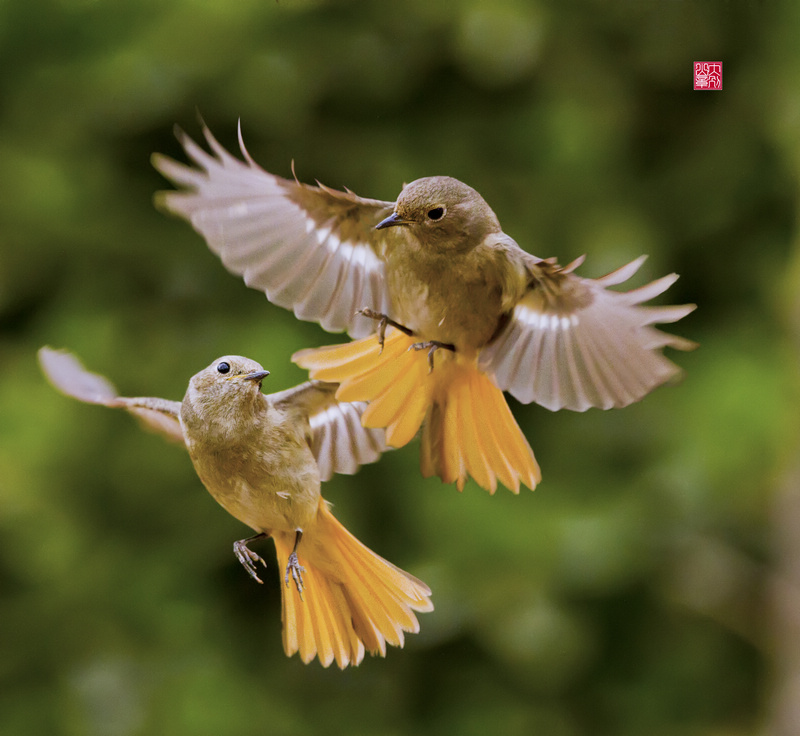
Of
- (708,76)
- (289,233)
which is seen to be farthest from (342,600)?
(708,76)

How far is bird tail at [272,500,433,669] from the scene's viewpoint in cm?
97

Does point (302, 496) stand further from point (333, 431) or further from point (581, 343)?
point (581, 343)

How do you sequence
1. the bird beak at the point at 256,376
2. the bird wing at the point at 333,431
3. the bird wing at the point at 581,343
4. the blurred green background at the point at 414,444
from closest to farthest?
the bird wing at the point at 581,343, the bird beak at the point at 256,376, the bird wing at the point at 333,431, the blurred green background at the point at 414,444

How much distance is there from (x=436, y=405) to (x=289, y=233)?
0.24 m

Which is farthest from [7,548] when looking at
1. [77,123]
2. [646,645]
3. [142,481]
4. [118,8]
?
[646,645]

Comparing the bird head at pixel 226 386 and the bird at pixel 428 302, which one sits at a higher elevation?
the bird at pixel 428 302

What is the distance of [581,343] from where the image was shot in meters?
0.78

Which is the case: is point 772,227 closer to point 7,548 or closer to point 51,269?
point 51,269

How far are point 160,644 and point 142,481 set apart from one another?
27.0 inches

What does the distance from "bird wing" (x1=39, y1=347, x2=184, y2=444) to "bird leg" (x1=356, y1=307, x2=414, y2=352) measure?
26 cm

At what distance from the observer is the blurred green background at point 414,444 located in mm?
2035

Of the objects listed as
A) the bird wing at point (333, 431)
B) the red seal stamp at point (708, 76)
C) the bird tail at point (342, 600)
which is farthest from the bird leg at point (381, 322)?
the red seal stamp at point (708, 76)

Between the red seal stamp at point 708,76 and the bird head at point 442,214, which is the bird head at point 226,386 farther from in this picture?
the red seal stamp at point 708,76

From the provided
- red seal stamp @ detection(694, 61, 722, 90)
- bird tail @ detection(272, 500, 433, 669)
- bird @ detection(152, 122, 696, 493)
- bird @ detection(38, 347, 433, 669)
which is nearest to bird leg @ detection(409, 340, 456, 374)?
bird @ detection(152, 122, 696, 493)
